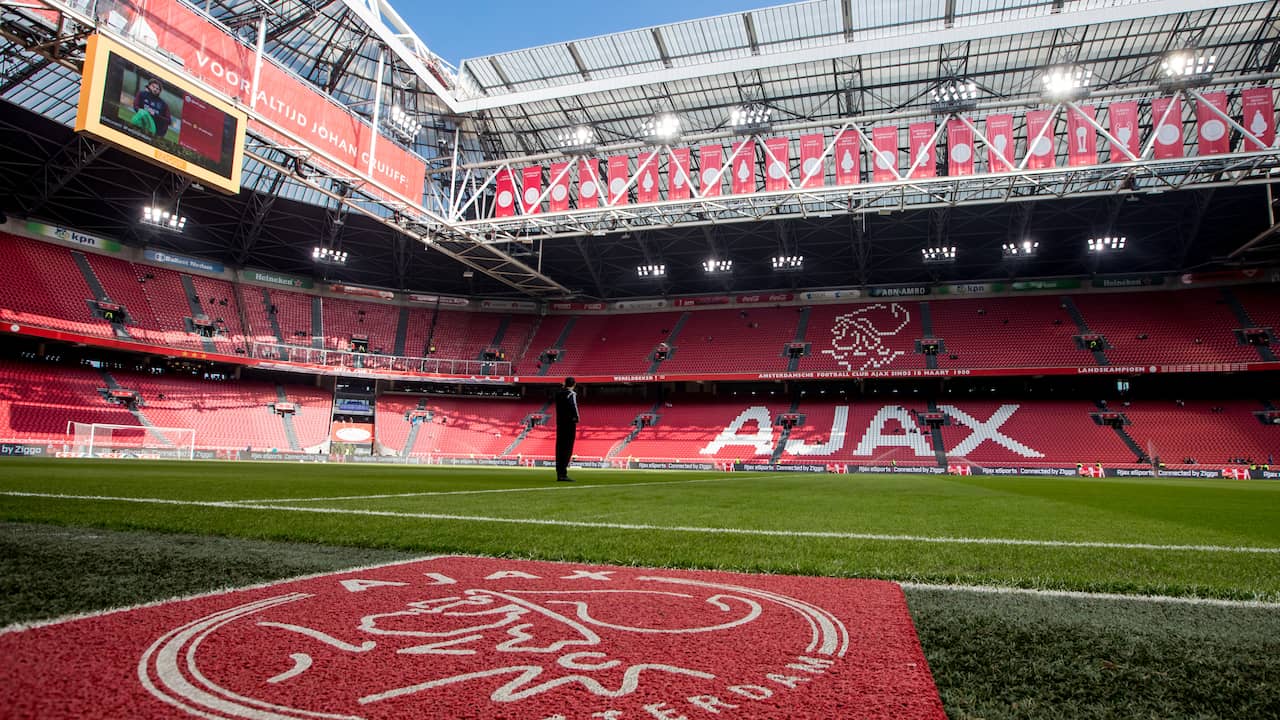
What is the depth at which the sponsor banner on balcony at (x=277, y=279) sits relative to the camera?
38219 millimetres

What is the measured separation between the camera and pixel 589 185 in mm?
21391

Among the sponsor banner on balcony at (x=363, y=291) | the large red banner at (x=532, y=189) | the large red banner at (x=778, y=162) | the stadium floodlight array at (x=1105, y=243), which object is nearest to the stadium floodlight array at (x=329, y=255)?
the sponsor banner on balcony at (x=363, y=291)

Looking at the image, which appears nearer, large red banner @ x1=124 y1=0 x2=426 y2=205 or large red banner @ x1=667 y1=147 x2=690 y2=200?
large red banner @ x1=124 y1=0 x2=426 y2=205

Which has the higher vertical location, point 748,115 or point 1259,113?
point 748,115

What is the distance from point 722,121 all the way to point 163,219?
92.3ft

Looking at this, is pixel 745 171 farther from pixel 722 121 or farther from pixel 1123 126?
pixel 1123 126

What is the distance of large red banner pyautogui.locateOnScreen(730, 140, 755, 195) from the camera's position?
2009 centimetres

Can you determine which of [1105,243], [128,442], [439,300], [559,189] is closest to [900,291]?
[1105,243]

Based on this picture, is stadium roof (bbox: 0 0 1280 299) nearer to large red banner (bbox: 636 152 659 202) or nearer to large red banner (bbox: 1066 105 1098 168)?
large red banner (bbox: 1066 105 1098 168)

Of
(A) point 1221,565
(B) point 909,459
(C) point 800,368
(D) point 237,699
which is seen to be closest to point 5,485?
(D) point 237,699

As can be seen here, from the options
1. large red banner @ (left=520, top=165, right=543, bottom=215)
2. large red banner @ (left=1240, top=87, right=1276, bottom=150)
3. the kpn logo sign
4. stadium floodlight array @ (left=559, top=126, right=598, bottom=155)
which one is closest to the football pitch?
the kpn logo sign

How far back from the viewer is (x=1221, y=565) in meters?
3.38

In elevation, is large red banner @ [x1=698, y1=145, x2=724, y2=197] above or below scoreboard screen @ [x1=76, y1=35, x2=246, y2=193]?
above

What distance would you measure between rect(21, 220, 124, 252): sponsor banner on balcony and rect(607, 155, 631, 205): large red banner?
30044 mm
